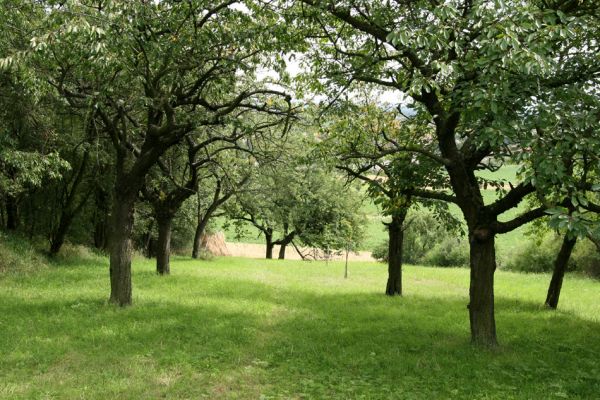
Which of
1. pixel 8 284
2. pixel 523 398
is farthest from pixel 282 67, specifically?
pixel 8 284

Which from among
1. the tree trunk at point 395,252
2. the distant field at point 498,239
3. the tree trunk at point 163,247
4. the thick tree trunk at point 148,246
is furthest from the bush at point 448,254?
the tree trunk at point 163,247

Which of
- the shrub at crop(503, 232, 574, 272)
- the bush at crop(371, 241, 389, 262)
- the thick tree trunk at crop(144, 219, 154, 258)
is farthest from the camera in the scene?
the bush at crop(371, 241, 389, 262)

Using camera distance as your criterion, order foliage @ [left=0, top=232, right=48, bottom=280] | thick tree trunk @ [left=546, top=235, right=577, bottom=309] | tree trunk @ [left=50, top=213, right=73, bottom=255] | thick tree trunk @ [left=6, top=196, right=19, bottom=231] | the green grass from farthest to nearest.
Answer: tree trunk @ [left=50, top=213, right=73, bottom=255]
thick tree trunk @ [left=6, top=196, right=19, bottom=231]
foliage @ [left=0, top=232, right=48, bottom=280]
thick tree trunk @ [left=546, top=235, right=577, bottom=309]
the green grass

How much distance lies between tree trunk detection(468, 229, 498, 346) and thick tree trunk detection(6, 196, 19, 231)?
18927mm

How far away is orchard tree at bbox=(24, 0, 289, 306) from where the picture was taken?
7746 millimetres

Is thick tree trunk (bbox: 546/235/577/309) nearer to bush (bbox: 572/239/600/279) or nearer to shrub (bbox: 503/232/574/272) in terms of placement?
bush (bbox: 572/239/600/279)

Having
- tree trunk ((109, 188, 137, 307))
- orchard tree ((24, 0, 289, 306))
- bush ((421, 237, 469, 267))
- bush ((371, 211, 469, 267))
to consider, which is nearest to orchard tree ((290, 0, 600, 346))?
orchard tree ((24, 0, 289, 306))

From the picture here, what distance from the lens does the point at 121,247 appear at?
13.0 m

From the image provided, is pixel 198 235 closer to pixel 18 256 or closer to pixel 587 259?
pixel 18 256

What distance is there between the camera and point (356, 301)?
54.4 feet

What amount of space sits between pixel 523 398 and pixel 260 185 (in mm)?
19297

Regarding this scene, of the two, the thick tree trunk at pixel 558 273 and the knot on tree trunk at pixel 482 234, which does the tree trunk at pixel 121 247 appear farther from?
the thick tree trunk at pixel 558 273

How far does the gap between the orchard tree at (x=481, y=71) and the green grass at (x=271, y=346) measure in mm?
1696

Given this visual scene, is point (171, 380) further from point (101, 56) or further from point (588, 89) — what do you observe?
point (588, 89)
